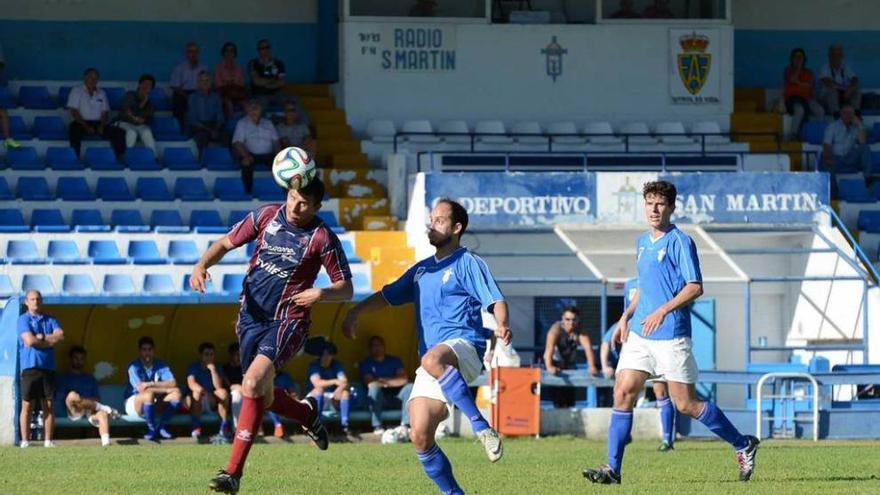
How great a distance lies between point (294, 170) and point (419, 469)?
3748mm

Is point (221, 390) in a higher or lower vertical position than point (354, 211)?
A: lower

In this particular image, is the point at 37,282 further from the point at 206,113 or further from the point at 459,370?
the point at 459,370

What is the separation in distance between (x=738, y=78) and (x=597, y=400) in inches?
390

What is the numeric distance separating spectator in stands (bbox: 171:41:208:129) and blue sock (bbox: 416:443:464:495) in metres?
15.5

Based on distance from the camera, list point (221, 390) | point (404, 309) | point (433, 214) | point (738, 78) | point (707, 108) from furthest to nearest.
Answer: point (738, 78) → point (707, 108) → point (404, 309) → point (221, 390) → point (433, 214)

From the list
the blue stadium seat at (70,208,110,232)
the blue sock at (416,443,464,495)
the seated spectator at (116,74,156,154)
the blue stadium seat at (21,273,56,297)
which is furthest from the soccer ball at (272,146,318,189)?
the seated spectator at (116,74,156,154)

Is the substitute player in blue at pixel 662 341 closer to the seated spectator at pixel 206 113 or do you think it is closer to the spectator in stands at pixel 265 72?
the seated spectator at pixel 206 113

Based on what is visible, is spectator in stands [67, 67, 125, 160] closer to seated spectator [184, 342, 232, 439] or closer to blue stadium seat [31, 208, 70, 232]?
blue stadium seat [31, 208, 70, 232]

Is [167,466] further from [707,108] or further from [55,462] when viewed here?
[707,108]

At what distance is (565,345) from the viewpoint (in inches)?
808

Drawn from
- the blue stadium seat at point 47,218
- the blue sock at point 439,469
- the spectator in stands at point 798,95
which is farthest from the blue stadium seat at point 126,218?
the blue sock at point 439,469

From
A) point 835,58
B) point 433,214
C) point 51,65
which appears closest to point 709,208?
point 835,58

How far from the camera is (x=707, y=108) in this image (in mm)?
26953

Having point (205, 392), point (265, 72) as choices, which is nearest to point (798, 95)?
point (265, 72)
